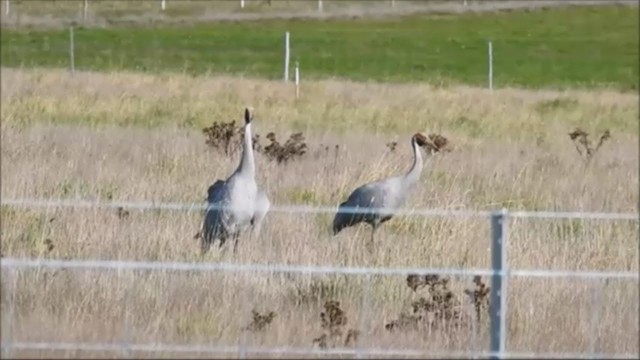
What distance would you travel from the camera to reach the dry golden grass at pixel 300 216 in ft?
30.1

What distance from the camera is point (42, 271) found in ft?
31.9

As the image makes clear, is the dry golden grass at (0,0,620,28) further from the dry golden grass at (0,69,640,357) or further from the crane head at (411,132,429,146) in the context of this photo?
the crane head at (411,132,429,146)

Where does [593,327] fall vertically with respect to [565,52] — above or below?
below

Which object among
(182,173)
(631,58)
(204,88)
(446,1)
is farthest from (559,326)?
(446,1)

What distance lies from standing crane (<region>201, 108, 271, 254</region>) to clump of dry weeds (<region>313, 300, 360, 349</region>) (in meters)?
2.07

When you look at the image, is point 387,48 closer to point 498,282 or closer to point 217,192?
point 217,192

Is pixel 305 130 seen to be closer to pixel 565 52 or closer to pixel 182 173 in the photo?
pixel 182 173

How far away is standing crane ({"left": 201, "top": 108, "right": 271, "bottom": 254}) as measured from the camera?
11.2 metres

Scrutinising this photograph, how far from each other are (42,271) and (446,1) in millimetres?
51819

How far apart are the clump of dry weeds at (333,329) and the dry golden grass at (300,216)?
0.05m

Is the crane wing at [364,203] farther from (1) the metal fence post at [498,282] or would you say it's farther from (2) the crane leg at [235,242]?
(1) the metal fence post at [498,282]

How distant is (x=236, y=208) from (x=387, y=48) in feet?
122

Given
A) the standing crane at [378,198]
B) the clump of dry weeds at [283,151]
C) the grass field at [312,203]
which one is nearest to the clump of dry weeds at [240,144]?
the clump of dry weeds at [283,151]

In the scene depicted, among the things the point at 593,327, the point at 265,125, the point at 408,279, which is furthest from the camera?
the point at 265,125
